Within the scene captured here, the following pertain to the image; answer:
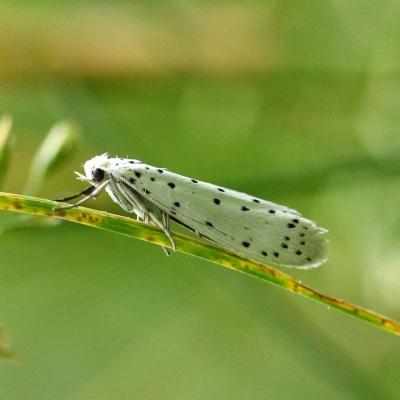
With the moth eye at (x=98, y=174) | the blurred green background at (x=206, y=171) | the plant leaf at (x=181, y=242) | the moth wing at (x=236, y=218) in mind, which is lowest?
the plant leaf at (x=181, y=242)

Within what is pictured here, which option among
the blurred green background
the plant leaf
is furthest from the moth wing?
the blurred green background

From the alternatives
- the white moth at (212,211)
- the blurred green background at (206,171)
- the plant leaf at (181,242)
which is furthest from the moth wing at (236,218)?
the blurred green background at (206,171)

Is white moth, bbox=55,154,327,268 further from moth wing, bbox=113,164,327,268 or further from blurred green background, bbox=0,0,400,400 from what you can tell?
blurred green background, bbox=0,0,400,400

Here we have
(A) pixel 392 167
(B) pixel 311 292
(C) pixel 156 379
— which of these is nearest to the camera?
(B) pixel 311 292

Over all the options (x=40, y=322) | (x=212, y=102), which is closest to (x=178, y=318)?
(x=40, y=322)

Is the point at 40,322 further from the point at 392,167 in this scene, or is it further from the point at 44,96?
the point at 392,167

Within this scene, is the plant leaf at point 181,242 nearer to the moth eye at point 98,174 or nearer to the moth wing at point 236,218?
the moth wing at point 236,218

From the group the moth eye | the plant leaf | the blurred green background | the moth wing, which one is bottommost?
the plant leaf
